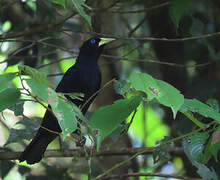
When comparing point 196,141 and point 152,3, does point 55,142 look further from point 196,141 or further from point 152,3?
point 196,141

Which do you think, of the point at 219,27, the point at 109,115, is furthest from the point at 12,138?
the point at 219,27

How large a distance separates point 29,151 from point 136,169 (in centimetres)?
195

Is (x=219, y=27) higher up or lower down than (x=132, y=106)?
lower down

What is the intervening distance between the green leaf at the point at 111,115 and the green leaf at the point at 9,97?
306 millimetres

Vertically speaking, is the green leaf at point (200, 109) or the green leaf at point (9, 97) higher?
the green leaf at point (9, 97)

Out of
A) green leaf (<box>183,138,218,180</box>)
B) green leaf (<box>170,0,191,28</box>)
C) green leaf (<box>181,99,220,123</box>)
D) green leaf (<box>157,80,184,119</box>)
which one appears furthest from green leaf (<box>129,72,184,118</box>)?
green leaf (<box>170,0,191,28</box>)

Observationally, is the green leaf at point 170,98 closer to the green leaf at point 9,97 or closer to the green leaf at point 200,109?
the green leaf at point 200,109

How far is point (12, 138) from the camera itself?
10.4ft

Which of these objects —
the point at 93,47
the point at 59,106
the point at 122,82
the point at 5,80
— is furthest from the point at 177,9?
the point at 5,80

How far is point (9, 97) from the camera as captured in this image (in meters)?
1.62

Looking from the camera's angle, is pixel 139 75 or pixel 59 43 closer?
pixel 139 75

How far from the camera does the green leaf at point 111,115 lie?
1617 mm

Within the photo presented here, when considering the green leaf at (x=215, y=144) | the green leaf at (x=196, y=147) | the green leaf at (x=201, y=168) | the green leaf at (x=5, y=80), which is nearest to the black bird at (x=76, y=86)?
the green leaf at (x=201, y=168)

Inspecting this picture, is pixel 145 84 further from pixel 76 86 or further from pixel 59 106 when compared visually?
pixel 76 86
